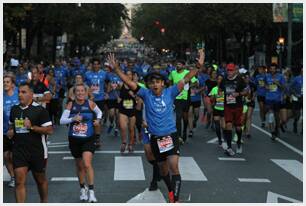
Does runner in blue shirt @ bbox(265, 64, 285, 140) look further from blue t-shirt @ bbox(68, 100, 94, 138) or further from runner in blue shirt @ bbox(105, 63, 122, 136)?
blue t-shirt @ bbox(68, 100, 94, 138)

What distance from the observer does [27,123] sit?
786cm

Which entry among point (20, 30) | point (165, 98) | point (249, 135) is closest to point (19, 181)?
point (165, 98)

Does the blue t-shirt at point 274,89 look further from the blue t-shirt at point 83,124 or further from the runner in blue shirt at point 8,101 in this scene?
the blue t-shirt at point 83,124

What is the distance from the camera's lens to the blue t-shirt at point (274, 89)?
17.3m

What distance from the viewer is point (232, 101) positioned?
539 inches

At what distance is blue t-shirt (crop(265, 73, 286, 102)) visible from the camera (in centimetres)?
1732

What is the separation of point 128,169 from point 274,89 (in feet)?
22.4

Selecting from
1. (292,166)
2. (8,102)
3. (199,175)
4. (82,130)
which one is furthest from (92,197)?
(292,166)

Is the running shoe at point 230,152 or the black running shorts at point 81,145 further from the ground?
the black running shorts at point 81,145

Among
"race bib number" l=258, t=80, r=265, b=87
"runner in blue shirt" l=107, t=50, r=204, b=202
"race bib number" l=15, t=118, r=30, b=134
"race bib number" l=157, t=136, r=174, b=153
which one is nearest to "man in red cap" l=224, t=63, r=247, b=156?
"runner in blue shirt" l=107, t=50, r=204, b=202

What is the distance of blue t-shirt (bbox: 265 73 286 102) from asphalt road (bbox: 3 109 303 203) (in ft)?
5.13

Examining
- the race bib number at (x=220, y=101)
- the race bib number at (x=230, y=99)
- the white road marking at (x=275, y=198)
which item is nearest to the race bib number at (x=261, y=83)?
the race bib number at (x=220, y=101)

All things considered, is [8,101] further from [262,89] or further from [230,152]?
[262,89]

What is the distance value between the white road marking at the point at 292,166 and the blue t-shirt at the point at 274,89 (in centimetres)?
427
